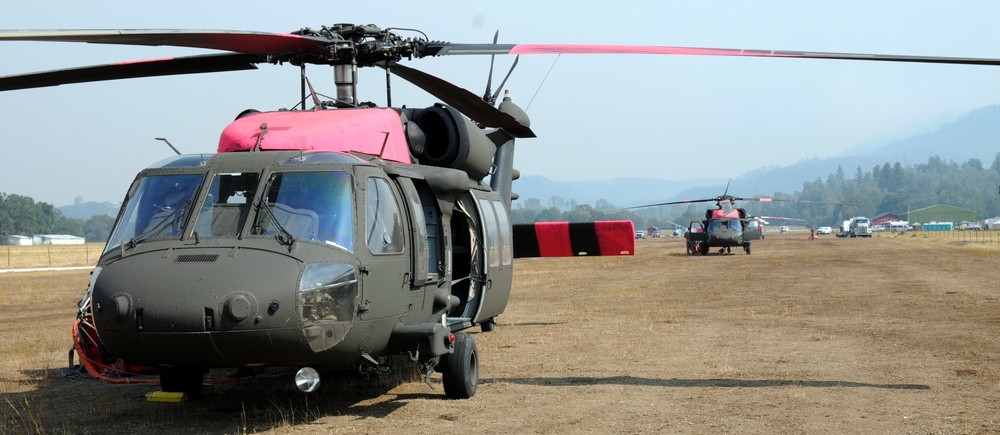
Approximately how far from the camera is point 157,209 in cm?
764

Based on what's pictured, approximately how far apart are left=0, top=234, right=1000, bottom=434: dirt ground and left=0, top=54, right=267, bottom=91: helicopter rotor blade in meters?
2.80

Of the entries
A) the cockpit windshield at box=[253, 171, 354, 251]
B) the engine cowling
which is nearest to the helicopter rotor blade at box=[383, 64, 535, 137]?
the engine cowling

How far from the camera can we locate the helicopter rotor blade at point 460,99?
8.82 metres

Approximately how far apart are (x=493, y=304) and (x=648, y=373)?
6.09ft

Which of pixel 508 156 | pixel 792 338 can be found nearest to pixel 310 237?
pixel 508 156

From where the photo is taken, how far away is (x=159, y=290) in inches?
257

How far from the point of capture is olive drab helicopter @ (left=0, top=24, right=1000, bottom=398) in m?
6.56

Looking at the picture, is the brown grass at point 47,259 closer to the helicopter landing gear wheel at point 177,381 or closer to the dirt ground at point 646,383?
the dirt ground at point 646,383

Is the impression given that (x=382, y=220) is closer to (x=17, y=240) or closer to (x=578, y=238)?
(x=578, y=238)

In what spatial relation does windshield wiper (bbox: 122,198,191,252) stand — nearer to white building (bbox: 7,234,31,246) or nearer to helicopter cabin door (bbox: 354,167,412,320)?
helicopter cabin door (bbox: 354,167,412,320)

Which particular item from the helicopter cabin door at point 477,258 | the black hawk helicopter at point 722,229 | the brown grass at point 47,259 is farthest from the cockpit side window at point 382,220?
the brown grass at point 47,259

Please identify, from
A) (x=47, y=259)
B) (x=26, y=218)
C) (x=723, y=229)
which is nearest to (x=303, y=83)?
(x=723, y=229)

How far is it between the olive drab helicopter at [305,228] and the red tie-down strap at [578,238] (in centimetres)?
339

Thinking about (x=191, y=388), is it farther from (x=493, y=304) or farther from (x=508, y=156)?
(x=508, y=156)
